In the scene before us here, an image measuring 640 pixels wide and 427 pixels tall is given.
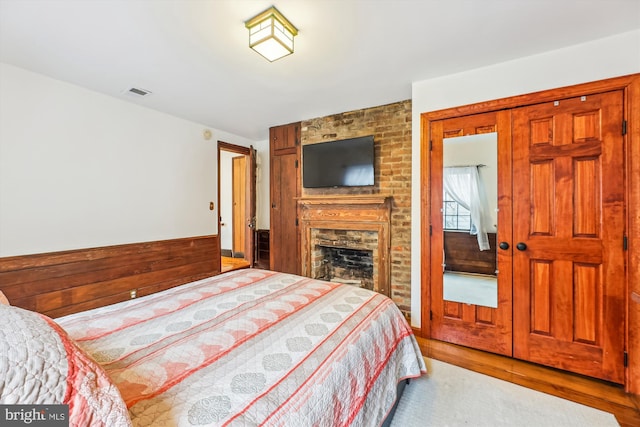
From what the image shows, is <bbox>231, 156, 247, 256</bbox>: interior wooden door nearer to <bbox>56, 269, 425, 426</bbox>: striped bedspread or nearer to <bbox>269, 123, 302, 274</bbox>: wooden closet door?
<bbox>269, 123, 302, 274</bbox>: wooden closet door

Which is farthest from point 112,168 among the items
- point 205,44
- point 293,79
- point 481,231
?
point 481,231

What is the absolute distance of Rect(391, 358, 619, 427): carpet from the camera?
1582 mm

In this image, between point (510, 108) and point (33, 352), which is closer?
point (33, 352)

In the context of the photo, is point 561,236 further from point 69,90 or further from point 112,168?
point 69,90

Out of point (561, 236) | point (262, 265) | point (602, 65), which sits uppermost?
point (602, 65)

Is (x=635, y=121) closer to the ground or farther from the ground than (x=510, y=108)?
closer to the ground

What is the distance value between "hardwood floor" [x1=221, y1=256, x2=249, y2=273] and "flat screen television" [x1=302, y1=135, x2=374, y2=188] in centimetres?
222

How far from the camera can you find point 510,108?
2.22 meters

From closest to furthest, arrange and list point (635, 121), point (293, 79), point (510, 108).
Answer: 1. point (635, 121)
2. point (510, 108)
3. point (293, 79)

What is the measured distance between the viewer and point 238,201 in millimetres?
5957

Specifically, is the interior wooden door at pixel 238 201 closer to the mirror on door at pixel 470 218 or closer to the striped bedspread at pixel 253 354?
the striped bedspread at pixel 253 354

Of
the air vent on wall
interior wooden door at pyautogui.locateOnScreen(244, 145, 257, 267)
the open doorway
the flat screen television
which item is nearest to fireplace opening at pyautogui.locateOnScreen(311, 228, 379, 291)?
the flat screen television

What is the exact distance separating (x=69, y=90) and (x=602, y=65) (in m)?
4.64

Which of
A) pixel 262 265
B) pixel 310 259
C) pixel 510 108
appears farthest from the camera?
pixel 262 265
